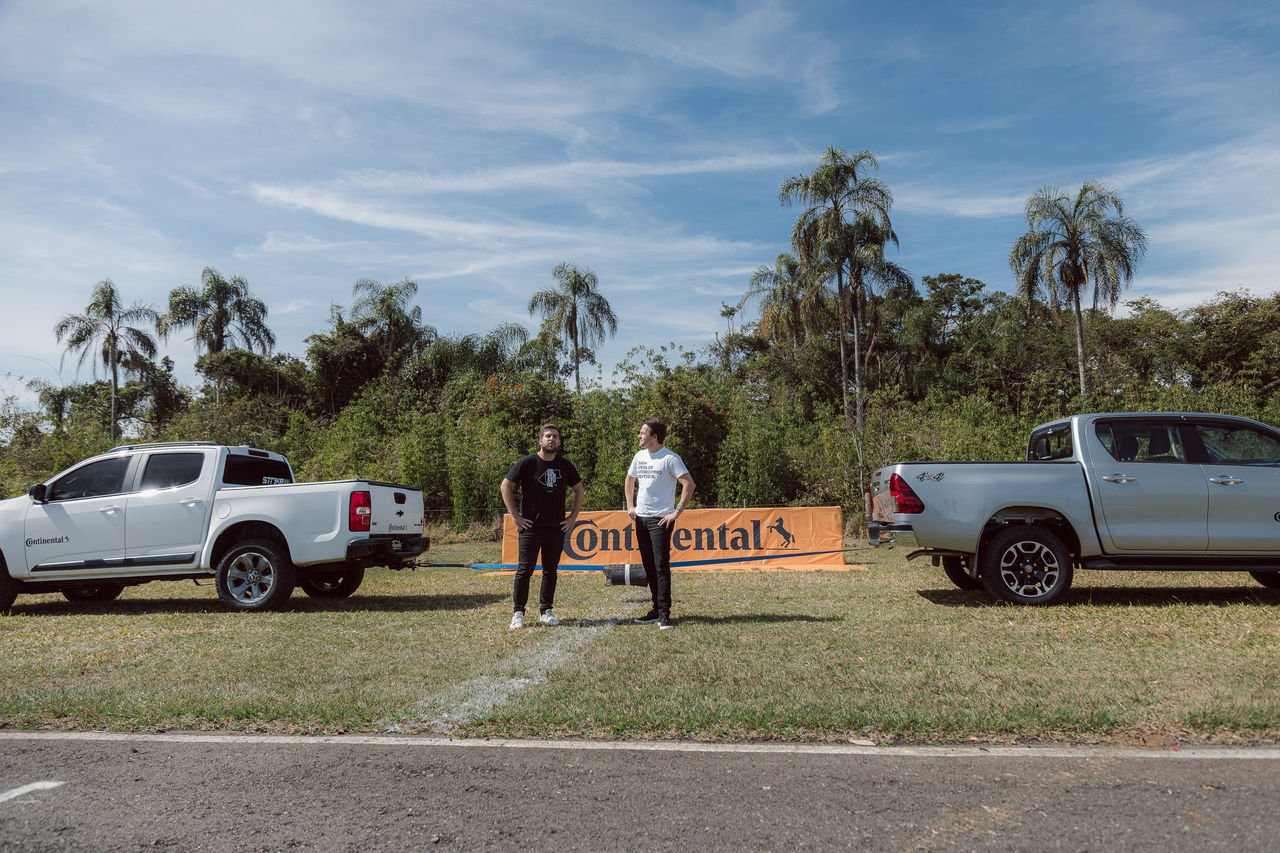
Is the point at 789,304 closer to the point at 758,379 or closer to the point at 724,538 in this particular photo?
the point at 758,379

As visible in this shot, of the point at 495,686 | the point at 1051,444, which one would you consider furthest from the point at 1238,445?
the point at 495,686

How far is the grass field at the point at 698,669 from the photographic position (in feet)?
14.9

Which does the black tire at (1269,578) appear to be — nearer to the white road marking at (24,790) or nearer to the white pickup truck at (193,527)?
the white pickup truck at (193,527)

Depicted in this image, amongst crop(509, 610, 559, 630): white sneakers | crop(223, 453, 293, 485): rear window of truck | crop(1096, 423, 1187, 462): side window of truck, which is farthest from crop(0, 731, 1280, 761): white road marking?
crop(223, 453, 293, 485): rear window of truck

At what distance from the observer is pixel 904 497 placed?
28.2 feet

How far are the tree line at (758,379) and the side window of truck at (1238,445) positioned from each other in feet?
29.7

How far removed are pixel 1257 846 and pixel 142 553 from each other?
1036 centimetres

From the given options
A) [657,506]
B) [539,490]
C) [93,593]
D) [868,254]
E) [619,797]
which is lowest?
[93,593]

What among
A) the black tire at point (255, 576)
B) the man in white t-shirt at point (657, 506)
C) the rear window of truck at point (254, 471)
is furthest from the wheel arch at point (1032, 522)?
the rear window of truck at point (254, 471)

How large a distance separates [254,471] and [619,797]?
838cm

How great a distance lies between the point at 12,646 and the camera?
7352 mm

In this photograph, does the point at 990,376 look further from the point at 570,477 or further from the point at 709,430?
the point at 570,477

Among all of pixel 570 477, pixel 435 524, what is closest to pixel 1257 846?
pixel 570 477

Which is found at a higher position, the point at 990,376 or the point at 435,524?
the point at 990,376
